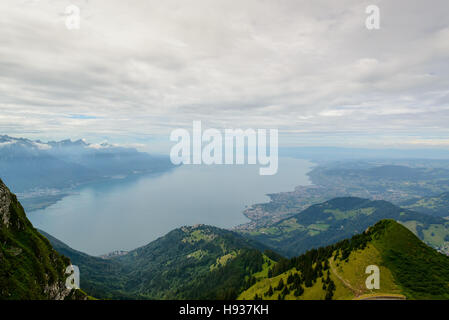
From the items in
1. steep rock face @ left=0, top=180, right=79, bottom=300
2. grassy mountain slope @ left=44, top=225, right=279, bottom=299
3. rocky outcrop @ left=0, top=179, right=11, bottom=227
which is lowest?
grassy mountain slope @ left=44, top=225, right=279, bottom=299

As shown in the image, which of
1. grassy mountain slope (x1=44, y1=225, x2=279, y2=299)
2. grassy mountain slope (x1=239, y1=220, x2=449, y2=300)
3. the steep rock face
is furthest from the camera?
grassy mountain slope (x1=44, y1=225, x2=279, y2=299)

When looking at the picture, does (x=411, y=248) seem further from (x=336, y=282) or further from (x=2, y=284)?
(x=2, y=284)

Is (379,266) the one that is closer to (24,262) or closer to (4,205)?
(24,262)

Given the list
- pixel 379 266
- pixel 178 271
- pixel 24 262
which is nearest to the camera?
pixel 379 266

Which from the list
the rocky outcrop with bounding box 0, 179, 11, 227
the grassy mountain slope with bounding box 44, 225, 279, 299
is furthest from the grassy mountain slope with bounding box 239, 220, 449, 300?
the rocky outcrop with bounding box 0, 179, 11, 227

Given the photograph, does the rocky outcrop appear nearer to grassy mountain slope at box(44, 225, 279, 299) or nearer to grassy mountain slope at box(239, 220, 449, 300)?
grassy mountain slope at box(239, 220, 449, 300)

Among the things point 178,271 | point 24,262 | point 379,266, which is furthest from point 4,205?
point 178,271
